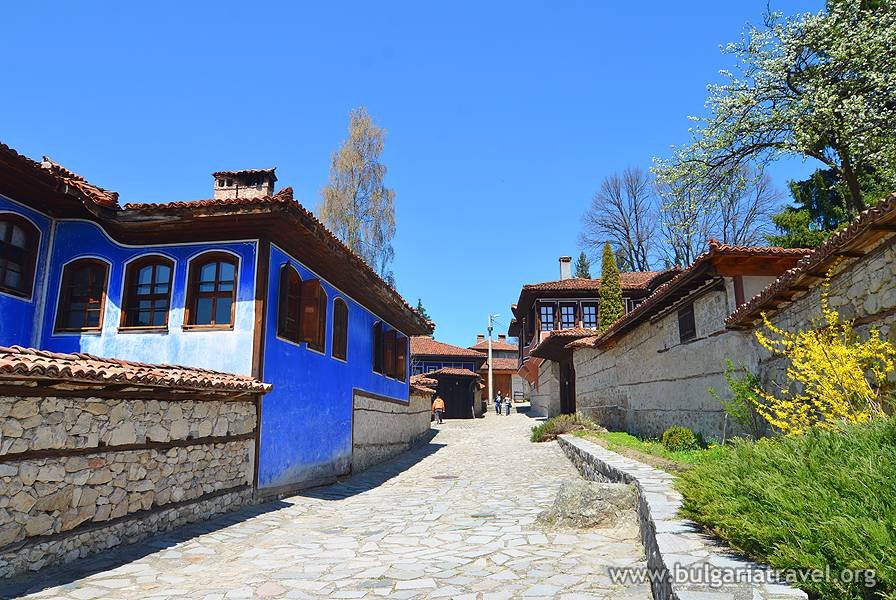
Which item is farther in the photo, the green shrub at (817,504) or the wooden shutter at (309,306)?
the wooden shutter at (309,306)

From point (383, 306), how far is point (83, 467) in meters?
9.10

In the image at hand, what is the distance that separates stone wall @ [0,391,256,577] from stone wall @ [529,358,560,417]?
63.3 ft

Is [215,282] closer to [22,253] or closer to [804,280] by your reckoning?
[22,253]

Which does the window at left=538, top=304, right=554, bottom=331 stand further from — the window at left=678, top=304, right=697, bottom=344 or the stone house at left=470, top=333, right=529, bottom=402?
the window at left=678, top=304, right=697, bottom=344

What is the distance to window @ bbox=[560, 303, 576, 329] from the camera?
96.6ft

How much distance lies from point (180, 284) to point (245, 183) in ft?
9.70

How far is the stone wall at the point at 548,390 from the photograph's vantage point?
83.5ft

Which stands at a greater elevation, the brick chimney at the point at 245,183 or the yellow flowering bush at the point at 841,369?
the brick chimney at the point at 245,183

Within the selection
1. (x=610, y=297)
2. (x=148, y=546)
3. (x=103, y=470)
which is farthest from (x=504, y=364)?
(x=103, y=470)

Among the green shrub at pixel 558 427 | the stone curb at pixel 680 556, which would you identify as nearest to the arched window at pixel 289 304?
the stone curb at pixel 680 556

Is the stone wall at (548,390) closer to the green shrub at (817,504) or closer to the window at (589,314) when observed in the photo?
the window at (589,314)

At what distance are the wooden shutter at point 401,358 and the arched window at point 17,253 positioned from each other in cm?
925

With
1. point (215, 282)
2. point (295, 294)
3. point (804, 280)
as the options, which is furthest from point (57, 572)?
point (804, 280)

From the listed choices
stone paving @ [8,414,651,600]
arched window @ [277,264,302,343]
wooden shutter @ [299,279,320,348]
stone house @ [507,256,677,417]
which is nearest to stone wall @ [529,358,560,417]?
stone house @ [507,256,677,417]
